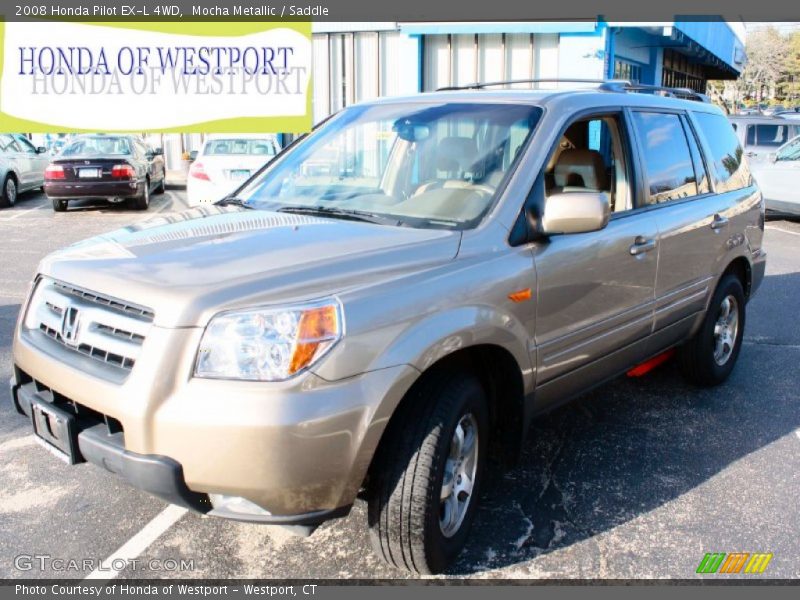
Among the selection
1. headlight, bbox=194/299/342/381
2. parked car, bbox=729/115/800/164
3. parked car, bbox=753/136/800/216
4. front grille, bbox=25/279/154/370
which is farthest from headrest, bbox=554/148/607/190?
parked car, bbox=729/115/800/164

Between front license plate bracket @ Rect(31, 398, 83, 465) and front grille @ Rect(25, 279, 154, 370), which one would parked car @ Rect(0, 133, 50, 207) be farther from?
front license plate bracket @ Rect(31, 398, 83, 465)

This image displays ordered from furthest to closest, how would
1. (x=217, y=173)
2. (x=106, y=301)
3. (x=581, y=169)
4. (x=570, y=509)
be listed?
(x=217, y=173) → (x=581, y=169) → (x=570, y=509) → (x=106, y=301)

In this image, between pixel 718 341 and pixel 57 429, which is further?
pixel 718 341

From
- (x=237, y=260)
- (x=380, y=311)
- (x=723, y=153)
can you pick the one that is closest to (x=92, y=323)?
(x=237, y=260)

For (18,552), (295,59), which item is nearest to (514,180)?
(18,552)

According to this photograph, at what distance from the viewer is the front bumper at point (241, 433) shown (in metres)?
2.52

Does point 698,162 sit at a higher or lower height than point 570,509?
higher

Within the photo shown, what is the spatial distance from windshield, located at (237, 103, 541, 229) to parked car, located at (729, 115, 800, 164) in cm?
1381

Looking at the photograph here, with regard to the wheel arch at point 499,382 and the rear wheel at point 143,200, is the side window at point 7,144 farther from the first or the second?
the wheel arch at point 499,382

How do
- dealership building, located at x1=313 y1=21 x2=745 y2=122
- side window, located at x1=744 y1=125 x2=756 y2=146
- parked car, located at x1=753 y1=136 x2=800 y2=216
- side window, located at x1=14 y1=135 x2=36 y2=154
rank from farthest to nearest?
side window, located at x1=14 y1=135 x2=36 y2=154 → dealership building, located at x1=313 y1=21 x2=745 y2=122 → side window, located at x1=744 y1=125 x2=756 y2=146 → parked car, located at x1=753 y1=136 x2=800 y2=216

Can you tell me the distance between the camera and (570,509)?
3730 millimetres

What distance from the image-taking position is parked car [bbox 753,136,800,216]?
44.7 feet

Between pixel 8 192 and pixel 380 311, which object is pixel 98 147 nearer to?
pixel 8 192

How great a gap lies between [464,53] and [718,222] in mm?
13388
